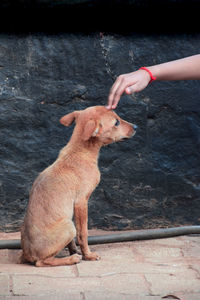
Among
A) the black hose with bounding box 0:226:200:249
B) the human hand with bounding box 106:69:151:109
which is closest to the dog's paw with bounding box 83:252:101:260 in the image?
the black hose with bounding box 0:226:200:249

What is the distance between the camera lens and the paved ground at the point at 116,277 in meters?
3.46

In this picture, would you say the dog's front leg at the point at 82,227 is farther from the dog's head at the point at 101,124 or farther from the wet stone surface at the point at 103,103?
the wet stone surface at the point at 103,103

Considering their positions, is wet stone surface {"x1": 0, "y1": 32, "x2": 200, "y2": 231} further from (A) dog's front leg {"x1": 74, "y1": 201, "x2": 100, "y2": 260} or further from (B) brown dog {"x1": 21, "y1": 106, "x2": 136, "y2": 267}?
(A) dog's front leg {"x1": 74, "y1": 201, "x2": 100, "y2": 260}

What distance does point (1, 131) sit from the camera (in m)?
5.37

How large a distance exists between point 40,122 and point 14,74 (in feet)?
1.87

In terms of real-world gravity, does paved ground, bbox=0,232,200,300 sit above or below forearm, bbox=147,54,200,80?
below

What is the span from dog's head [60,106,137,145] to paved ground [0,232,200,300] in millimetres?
1106

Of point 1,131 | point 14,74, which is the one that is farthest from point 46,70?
point 1,131

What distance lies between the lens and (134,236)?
16.9 ft

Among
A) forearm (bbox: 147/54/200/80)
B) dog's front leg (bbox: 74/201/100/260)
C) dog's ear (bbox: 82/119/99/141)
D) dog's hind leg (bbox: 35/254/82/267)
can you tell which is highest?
forearm (bbox: 147/54/200/80)

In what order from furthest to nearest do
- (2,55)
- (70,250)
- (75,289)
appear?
(2,55) < (70,250) < (75,289)

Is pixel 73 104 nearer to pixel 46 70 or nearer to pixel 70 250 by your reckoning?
pixel 46 70

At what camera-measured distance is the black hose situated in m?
4.96

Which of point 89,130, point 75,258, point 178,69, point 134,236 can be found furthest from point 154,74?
point 134,236
